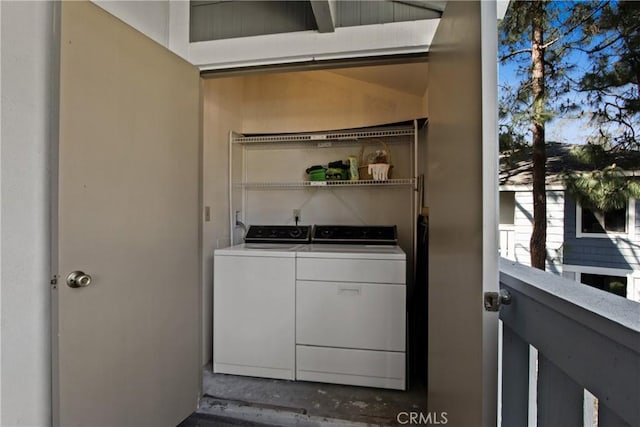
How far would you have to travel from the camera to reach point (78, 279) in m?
1.09

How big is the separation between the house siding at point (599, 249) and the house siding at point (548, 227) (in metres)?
0.02

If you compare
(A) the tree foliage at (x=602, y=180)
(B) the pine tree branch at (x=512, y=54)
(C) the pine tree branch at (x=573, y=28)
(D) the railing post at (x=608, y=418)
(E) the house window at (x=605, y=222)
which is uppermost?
(B) the pine tree branch at (x=512, y=54)

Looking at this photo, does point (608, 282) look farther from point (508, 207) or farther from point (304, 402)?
point (304, 402)

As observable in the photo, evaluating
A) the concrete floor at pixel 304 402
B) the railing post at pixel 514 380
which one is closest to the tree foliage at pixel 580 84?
the railing post at pixel 514 380

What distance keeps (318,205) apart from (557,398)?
226 cm

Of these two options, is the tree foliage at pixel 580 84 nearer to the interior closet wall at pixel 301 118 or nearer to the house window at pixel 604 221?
the house window at pixel 604 221

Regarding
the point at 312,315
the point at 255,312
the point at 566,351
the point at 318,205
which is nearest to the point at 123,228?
the point at 255,312

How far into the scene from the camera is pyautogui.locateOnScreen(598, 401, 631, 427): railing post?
0.52 meters

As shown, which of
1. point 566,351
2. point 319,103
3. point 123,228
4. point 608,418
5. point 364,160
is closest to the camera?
Result: point 608,418

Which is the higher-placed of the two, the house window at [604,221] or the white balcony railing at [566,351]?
the house window at [604,221]

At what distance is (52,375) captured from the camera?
1.06 m

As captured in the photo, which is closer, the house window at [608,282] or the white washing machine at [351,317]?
the house window at [608,282]

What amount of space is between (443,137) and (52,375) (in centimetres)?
175

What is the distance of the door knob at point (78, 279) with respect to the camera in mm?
1073
